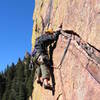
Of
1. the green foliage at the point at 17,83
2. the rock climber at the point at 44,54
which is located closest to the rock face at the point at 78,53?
the rock climber at the point at 44,54

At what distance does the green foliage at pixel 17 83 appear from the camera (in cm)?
9981

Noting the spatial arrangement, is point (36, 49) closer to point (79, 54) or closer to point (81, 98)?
point (79, 54)

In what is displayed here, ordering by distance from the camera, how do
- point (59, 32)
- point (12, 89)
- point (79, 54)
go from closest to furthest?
point (79, 54), point (59, 32), point (12, 89)

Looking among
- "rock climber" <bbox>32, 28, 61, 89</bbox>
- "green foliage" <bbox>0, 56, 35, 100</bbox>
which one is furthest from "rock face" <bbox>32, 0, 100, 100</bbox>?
"green foliage" <bbox>0, 56, 35, 100</bbox>

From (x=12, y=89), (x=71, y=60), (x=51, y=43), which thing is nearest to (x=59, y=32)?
(x=51, y=43)

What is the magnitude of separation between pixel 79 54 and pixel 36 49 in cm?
302

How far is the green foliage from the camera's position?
99.8 m

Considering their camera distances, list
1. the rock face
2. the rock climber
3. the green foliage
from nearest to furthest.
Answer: the rock face < the rock climber < the green foliage

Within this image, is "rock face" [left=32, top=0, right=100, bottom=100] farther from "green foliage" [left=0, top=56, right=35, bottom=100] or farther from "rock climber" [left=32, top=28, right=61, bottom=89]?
"green foliage" [left=0, top=56, right=35, bottom=100]

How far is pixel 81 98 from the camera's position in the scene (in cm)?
1055

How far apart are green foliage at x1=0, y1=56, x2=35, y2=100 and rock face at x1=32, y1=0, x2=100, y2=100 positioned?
80072 millimetres

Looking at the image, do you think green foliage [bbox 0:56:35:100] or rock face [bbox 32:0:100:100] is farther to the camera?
green foliage [bbox 0:56:35:100]

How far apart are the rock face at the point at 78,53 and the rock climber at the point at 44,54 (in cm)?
34

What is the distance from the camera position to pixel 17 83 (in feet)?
357
